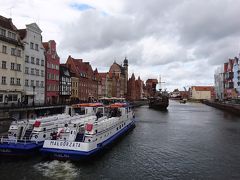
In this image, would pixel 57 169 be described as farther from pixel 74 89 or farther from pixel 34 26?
pixel 74 89

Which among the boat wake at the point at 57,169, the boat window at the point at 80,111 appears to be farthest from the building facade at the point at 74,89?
the boat wake at the point at 57,169

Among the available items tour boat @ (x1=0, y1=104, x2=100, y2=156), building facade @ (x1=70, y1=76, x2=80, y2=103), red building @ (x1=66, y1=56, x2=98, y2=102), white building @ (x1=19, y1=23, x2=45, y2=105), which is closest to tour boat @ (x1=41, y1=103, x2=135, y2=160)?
tour boat @ (x1=0, y1=104, x2=100, y2=156)

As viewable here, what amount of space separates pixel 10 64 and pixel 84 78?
150 ft

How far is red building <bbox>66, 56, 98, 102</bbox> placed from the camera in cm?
9207

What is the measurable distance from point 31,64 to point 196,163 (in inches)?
1835

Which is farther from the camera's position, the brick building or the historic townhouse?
the brick building

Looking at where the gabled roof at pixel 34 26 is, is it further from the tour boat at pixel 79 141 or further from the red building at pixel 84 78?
the tour boat at pixel 79 141

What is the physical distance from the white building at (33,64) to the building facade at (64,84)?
11.2 metres

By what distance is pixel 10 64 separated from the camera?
53094mm

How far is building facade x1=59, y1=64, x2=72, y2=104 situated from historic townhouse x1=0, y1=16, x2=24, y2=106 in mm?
21123

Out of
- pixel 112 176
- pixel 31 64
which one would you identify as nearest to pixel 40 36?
pixel 31 64

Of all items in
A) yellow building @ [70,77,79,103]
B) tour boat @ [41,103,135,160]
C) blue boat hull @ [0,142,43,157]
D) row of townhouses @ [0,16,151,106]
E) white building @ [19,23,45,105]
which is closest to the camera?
tour boat @ [41,103,135,160]

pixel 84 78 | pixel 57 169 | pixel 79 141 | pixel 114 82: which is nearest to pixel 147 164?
pixel 79 141

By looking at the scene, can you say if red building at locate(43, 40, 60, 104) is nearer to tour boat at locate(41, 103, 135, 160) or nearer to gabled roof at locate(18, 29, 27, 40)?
gabled roof at locate(18, 29, 27, 40)
